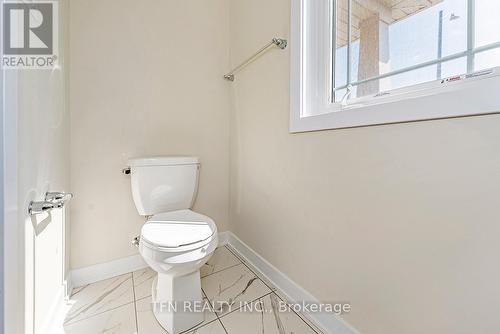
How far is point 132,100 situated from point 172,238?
3.06 feet

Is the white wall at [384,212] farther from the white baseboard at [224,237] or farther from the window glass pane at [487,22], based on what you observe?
the white baseboard at [224,237]

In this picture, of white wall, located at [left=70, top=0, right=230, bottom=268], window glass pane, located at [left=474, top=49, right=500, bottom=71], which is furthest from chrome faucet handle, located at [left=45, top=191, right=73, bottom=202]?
window glass pane, located at [left=474, top=49, right=500, bottom=71]

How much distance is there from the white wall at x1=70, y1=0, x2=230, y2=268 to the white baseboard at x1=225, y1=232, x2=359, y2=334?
1.25ft

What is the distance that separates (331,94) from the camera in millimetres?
1011

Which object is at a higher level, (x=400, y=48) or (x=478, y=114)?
(x=400, y=48)

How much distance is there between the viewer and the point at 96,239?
130 cm

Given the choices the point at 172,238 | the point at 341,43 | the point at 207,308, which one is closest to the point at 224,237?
the point at 207,308

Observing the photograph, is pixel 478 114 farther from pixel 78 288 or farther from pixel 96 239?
pixel 78 288

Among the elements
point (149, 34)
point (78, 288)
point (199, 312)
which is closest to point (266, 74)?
point (149, 34)

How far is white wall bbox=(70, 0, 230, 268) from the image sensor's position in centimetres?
123

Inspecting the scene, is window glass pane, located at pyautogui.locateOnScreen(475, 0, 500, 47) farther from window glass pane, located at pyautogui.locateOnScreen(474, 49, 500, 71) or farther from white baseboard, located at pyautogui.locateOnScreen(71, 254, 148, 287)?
white baseboard, located at pyautogui.locateOnScreen(71, 254, 148, 287)

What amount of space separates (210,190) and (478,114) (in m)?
1.46

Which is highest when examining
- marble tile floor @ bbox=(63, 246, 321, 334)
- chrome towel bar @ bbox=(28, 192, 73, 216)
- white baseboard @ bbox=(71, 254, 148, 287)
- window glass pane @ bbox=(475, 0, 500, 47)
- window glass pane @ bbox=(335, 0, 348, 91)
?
window glass pane @ bbox=(335, 0, 348, 91)

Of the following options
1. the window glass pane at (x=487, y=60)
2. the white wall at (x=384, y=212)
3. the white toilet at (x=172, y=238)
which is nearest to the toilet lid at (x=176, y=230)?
the white toilet at (x=172, y=238)
